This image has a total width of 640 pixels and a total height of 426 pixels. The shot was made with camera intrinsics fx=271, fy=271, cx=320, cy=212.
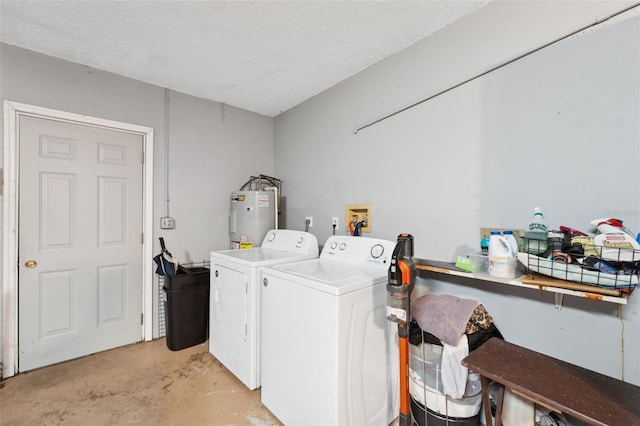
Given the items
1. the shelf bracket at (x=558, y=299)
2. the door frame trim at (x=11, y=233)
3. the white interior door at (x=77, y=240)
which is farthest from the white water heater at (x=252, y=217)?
the shelf bracket at (x=558, y=299)

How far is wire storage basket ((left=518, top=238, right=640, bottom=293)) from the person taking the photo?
1.00 metres

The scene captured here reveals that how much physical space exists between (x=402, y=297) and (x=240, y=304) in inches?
45.2

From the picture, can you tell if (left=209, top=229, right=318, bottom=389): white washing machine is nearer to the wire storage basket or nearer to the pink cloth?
the pink cloth

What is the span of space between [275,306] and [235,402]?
754 millimetres

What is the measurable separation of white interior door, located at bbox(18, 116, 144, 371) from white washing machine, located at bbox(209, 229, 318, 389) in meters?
0.94

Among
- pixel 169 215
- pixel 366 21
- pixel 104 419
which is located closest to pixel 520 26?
pixel 366 21

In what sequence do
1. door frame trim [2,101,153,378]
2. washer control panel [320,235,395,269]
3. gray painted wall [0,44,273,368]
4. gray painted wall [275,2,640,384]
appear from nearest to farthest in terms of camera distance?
gray painted wall [275,2,640,384]
washer control panel [320,235,395,269]
door frame trim [2,101,153,378]
gray painted wall [0,44,273,368]

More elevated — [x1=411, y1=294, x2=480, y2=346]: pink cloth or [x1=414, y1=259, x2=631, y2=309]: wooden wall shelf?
[x1=414, y1=259, x2=631, y2=309]: wooden wall shelf

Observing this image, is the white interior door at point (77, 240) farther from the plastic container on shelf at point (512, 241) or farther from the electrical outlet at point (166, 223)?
the plastic container on shelf at point (512, 241)

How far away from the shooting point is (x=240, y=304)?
1877 mm

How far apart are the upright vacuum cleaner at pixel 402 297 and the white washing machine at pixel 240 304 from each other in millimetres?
913

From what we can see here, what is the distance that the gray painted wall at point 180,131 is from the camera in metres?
2.08

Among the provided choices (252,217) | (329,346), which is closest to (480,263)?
(329,346)

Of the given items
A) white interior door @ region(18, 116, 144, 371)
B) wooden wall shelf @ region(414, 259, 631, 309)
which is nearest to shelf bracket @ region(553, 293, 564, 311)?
wooden wall shelf @ region(414, 259, 631, 309)
